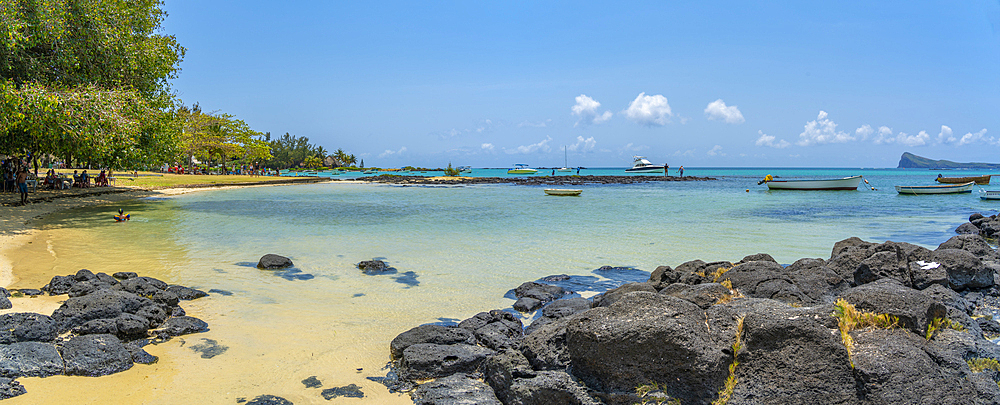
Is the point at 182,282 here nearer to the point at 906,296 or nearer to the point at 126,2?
the point at 906,296

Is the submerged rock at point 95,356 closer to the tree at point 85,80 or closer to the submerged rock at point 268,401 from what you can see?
the submerged rock at point 268,401

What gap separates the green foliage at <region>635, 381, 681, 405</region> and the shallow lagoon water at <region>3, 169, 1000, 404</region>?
77.2 inches

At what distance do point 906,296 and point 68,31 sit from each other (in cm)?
2188

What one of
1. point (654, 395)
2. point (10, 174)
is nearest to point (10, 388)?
point (654, 395)

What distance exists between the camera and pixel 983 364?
3854 millimetres

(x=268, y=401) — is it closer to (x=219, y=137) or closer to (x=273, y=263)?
(x=273, y=263)

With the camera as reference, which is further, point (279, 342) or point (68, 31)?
point (68, 31)

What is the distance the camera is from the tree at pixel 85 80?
45.5ft

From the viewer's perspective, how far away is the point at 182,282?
8.82 m

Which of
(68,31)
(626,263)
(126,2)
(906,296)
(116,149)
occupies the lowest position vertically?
(626,263)

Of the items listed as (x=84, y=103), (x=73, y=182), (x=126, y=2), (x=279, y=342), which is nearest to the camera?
(x=279, y=342)

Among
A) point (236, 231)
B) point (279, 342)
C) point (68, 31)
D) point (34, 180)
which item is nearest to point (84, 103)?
point (68, 31)

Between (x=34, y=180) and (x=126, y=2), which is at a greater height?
(x=126, y=2)

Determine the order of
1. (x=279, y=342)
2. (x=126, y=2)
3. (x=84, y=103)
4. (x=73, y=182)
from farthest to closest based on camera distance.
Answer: (x=73, y=182) < (x=126, y=2) < (x=84, y=103) < (x=279, y=342)
